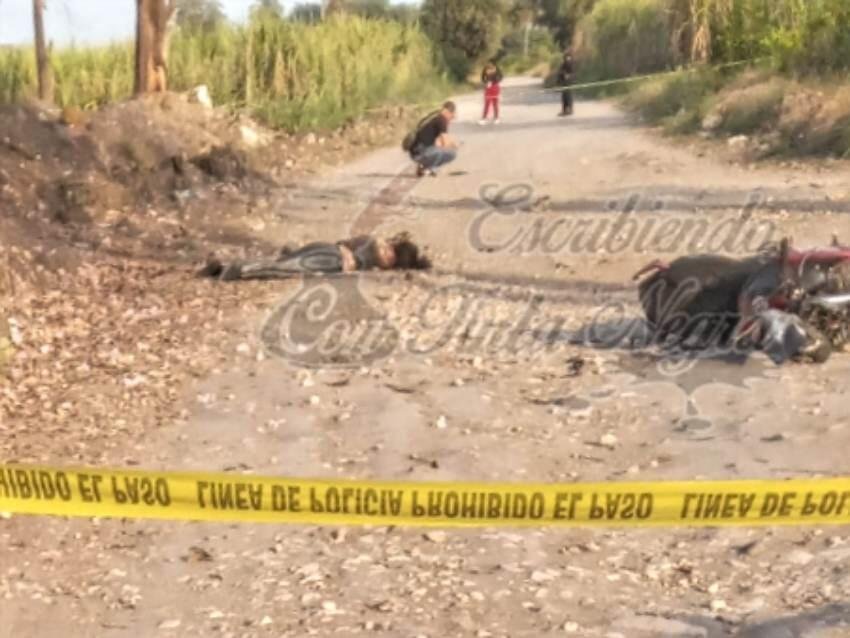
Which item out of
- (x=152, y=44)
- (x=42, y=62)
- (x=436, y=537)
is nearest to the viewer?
(x=436, y=537)

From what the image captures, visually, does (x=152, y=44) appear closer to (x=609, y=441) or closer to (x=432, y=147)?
(x=432, y=147)

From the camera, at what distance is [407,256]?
37.6ft

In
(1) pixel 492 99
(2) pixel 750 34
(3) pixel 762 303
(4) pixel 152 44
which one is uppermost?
(2) pixel 750 34

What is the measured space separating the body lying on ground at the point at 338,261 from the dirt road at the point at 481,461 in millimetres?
319

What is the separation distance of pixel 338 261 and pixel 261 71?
1430 cm

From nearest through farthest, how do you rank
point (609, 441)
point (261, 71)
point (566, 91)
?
point (609, 441) < point (261, 71) < point (566, 91)

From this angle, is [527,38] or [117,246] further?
[527,38]

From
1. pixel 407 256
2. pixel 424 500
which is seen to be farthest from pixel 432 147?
pixel 424 500

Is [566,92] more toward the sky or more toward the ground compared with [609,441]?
more toward the sky

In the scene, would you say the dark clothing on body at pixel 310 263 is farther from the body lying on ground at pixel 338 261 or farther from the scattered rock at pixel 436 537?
the scattered rock at pixel 436 537

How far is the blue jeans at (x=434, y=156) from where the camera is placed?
17359 millimetres

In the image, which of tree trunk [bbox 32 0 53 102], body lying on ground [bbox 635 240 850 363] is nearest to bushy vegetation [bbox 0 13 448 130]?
tree trunk [bbox 32 0 53 102]

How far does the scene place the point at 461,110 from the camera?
1270 inches

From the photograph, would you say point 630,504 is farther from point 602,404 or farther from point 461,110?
point 461,110
